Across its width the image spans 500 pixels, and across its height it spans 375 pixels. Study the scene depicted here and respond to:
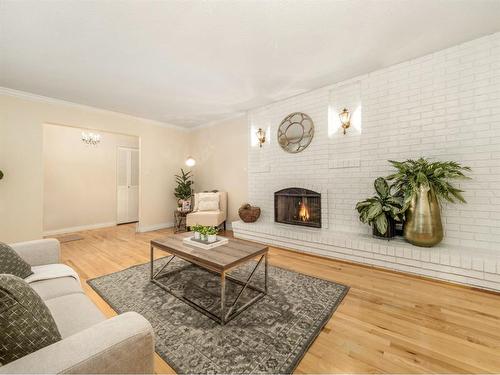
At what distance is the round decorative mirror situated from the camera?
3.76m

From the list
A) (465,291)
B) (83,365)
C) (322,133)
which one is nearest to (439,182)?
(465,291)

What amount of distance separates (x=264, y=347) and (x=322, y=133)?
10.3ft

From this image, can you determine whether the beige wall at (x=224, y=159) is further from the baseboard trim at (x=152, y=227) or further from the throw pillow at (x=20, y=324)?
the throw pillow at (x=20, y=324)

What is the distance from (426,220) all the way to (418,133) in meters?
1.13

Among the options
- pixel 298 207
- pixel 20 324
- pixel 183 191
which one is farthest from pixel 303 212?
pixel 20 324

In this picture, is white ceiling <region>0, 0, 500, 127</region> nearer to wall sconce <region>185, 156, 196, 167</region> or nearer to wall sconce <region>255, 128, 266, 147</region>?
wall sconce <region>255, 128, 266, 147</region>

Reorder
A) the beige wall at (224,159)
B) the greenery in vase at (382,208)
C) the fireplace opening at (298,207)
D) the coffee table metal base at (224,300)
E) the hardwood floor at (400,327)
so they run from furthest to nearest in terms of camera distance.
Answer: the beige wall at (224,159) < the fireplace opening at (298,207) < the greenery in vase at (382,208) < the coffee table metal base at (224,300) < the hardwood floor at (400,327)

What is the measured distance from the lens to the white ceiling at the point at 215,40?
193 centimetres

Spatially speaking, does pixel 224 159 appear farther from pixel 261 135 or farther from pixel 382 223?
pixel 382 223

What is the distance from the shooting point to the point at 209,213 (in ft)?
14.6

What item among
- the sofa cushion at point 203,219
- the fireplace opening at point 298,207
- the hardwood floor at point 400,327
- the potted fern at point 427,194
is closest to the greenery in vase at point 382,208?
the potted fern at point 427,194

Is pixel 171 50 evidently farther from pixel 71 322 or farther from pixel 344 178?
pixel 344 178

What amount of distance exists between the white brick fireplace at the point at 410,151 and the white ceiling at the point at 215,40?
0.88 feet

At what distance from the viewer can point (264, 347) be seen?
4.84 feet
